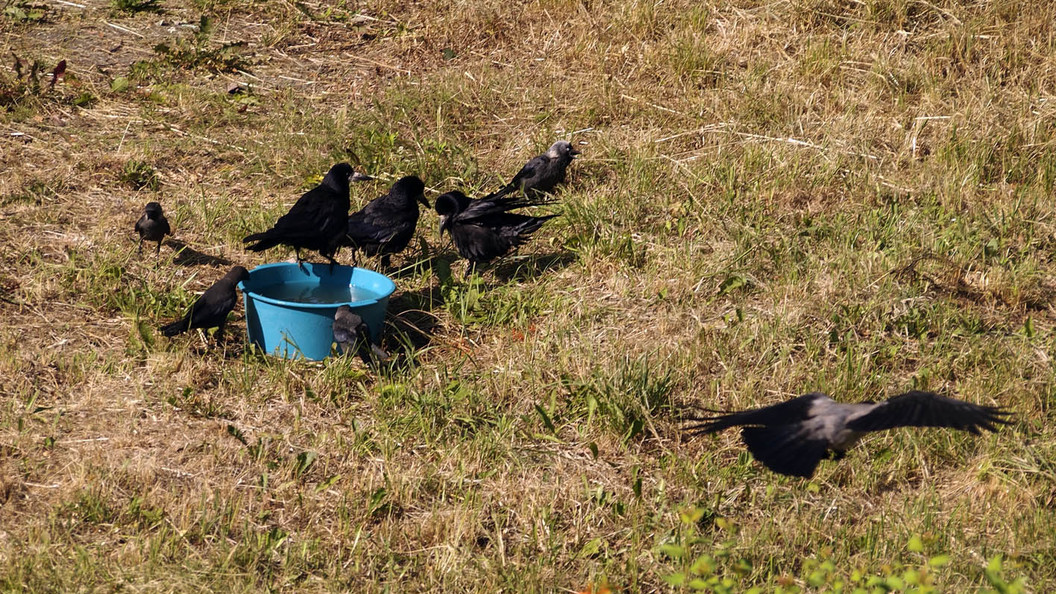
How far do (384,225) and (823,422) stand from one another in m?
3.42

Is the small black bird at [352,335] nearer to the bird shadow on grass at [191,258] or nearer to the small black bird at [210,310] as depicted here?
the small black bird at [210,310]

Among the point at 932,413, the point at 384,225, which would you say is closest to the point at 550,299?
the point at 384,225

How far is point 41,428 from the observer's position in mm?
5090

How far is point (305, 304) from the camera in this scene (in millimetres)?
5586

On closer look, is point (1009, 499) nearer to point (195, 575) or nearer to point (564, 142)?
point (195, 575)

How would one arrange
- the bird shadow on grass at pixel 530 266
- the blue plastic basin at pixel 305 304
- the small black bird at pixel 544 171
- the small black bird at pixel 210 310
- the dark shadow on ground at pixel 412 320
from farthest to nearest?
the small black bird at pixel 544 171 → the bird shadow on grass at pixel 530 266 → the dark shadow on ground at pixel 412 320 → the small black bird at pixel 210 310 → the blue plastic basin at pixel 305 304

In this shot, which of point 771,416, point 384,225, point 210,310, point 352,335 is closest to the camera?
point 771,416

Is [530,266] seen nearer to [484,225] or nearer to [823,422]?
[484,225]

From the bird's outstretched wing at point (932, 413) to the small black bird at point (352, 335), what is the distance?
2.64 meters

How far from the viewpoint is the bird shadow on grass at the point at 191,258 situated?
7.09 metres

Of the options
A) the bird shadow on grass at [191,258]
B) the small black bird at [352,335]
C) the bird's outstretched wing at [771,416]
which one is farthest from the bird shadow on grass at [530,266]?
the bird's outstretched wing at [771,416]

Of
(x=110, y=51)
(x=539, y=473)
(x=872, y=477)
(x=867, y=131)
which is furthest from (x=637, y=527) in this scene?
(x=110, y=51)

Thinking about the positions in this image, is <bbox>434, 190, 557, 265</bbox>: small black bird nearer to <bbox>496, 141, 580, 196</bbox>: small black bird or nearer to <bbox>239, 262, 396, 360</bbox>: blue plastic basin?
<bbox>496, 141, 580, 196</bbox>: small black bird

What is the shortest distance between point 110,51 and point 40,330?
5123mm
